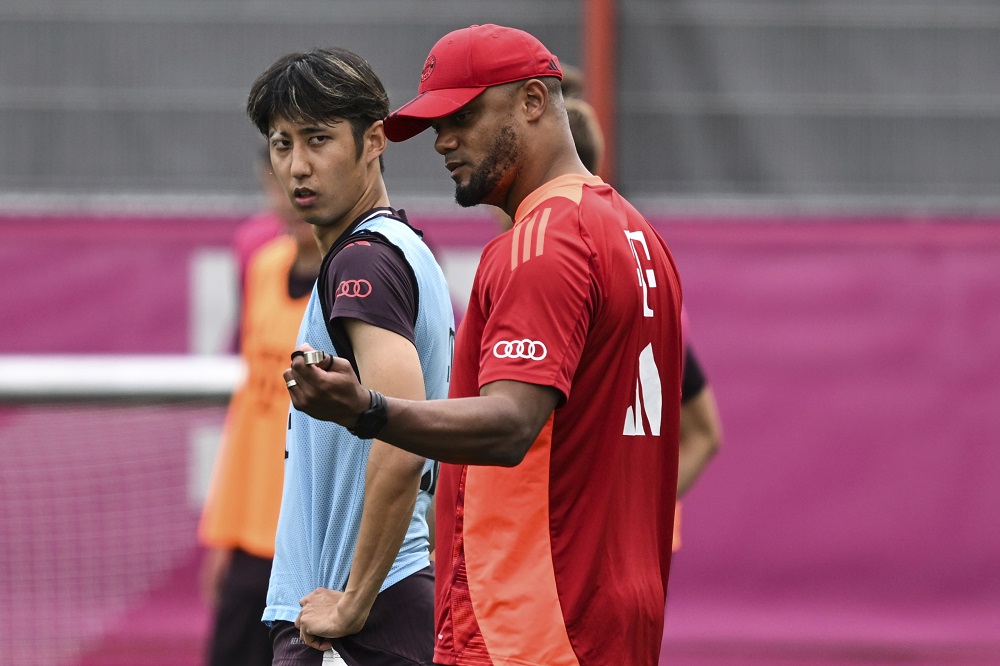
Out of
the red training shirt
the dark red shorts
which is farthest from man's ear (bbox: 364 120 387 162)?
the dark red shorts

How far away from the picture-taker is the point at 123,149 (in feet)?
25.3

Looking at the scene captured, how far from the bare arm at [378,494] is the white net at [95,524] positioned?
3982 millimetres

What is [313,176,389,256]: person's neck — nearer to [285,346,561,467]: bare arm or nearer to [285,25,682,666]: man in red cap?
[285,25,682,666]: man in red cap

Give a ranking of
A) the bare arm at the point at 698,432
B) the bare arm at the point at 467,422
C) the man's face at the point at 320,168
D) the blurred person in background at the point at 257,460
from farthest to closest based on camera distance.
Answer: the blurred person in background at the point at 257,460
the bare arm at the point at 698,432
the man's face at the point at 320,168
the bare arm at the point at 467,422

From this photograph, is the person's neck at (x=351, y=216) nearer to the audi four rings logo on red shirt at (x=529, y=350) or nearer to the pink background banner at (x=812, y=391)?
the audi four rings logo on red shirt at (x=529, y=350)

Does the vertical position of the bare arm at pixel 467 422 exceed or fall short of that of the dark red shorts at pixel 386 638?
it exceeds it

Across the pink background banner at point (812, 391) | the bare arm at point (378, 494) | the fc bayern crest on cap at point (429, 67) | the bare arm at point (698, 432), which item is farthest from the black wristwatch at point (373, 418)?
the pink background banner at point (812, 391)

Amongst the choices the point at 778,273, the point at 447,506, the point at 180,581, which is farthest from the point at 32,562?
the point at 447,506

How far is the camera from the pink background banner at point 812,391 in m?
7.07

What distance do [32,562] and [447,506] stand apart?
469cm

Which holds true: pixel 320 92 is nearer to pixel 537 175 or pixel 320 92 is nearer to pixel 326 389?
pixel 537 175

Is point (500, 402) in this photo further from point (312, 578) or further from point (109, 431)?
point (109, 431)

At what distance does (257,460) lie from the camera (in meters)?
4.87

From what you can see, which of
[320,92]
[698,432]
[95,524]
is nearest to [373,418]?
[320,92]
